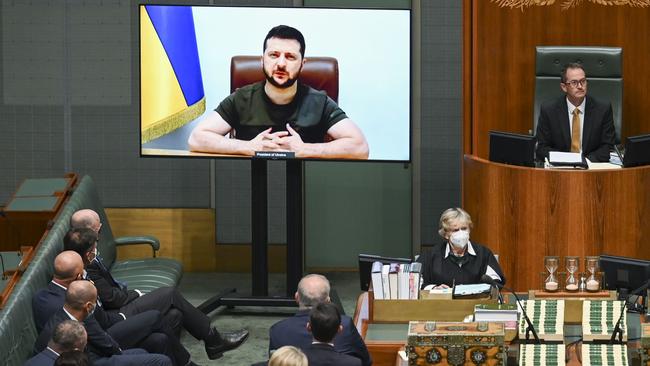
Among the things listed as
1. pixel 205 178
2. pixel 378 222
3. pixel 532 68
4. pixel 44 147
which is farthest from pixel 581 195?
pixel 44 147

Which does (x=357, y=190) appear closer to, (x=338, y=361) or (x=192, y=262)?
(x=192, y=262)

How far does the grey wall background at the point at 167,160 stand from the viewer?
9.81 meters

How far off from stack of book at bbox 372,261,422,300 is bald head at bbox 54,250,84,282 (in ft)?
4.82

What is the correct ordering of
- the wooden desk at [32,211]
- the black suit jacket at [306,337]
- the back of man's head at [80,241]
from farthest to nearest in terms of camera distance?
the wooden desk at [32,211] → the back of man's head at [80,241] → the black suit jacket at [306,337]

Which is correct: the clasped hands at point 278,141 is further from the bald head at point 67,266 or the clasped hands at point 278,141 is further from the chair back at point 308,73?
the bald head at point 67,266

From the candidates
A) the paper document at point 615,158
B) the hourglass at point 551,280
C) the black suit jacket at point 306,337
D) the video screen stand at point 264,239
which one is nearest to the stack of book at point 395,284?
the black suit jacket at point 306,337

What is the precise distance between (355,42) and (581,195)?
173 centimetres

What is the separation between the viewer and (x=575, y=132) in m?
8.35

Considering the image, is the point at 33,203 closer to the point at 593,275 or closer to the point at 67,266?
the point at 67,266

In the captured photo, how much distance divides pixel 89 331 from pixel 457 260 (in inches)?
77.5

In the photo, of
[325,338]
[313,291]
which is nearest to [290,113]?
[313,291]

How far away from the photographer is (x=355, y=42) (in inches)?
337

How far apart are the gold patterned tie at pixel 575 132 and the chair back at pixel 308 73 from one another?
147cm

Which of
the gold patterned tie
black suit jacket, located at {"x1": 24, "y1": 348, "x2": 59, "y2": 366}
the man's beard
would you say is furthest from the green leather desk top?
the gold patterned tie
